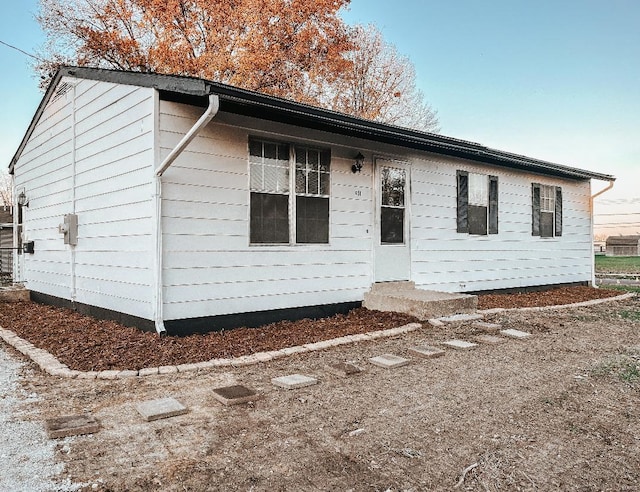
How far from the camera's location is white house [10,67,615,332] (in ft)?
15.4

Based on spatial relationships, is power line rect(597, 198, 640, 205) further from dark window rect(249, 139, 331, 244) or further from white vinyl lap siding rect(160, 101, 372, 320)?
white vinyl lap siding rect(160, 101, 372, 320)

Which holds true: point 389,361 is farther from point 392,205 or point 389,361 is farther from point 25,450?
point 392,205

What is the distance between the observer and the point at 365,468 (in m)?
2.04

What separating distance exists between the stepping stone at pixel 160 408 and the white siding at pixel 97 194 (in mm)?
1916

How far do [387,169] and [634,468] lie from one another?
525 cm

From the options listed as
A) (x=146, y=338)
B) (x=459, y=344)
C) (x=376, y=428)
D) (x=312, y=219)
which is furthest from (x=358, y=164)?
(x=376, y=428)

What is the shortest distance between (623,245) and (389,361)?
2871cm

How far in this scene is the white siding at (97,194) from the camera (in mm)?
4789

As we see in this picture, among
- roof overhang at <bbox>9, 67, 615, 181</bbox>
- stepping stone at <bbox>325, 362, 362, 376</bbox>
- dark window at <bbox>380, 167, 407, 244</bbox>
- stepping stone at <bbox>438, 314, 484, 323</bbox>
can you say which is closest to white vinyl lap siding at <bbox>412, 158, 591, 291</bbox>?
dark window at <bbox>380, 167, 407, 244</bbox>

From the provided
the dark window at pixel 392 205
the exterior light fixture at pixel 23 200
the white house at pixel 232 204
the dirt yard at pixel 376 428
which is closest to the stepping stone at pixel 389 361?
the dirt yard at pixel 376 428

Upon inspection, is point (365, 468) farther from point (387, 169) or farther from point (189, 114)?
point (387, 169)

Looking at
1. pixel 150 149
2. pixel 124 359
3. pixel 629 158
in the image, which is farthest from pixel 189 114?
pixel 629 158

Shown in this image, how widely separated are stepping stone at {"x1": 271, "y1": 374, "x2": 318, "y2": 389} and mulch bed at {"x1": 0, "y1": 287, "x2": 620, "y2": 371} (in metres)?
0.91

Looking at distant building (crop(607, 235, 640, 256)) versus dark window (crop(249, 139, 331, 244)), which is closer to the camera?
dark window (crop(249, 139, 331, 244))
